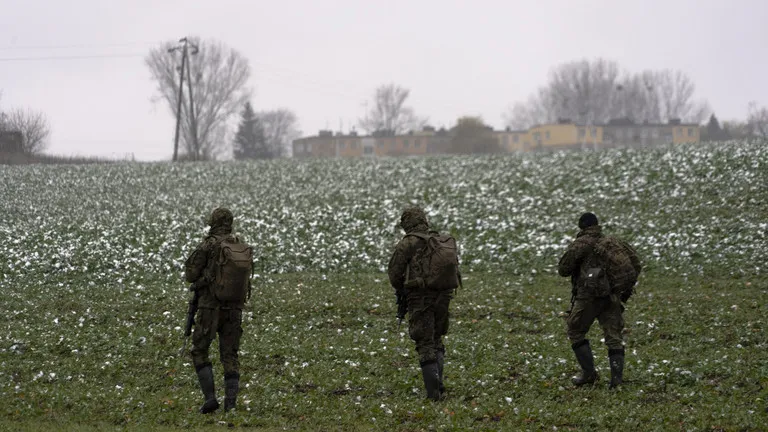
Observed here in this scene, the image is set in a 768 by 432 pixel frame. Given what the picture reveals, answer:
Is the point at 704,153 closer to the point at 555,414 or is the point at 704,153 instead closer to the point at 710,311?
the point at 710,311

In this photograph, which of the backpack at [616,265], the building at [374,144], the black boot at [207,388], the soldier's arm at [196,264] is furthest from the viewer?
the building at [374,144]

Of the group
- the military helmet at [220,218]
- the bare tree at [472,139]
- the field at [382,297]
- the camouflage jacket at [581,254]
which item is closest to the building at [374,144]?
the bare tree at [472,139]

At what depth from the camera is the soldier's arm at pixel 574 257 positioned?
437 inches

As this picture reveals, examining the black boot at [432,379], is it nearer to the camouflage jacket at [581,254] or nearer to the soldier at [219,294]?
the camouflage jacket at [581,254]

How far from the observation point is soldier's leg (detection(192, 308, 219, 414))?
10195 millimetres

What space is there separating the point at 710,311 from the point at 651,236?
9.44m

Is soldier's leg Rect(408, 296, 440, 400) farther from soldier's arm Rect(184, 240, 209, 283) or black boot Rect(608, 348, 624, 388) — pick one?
soldier's arm Rect(184, 240, 209, 283)

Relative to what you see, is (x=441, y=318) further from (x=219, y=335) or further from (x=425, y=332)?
(x=219, y=335)

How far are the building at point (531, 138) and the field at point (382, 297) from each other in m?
73.0

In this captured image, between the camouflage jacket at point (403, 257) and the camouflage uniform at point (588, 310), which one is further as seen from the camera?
the camouflage uniform at point (588, 310)

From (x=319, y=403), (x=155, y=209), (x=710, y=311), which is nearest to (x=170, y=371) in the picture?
(x=319, y=403)

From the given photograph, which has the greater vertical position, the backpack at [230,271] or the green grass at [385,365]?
the backpack at [230,271]

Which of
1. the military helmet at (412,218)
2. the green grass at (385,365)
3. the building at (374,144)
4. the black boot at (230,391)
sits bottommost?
the green grass at (385,365)

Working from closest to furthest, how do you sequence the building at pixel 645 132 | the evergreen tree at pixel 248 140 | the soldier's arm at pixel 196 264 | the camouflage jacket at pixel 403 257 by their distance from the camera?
1. the soldier's arm at pixel 196 264
2. the camouflage jacket at pixel 403 257
3. the evergreen tree at pixel 248 140
4. the building at pixel 645 132
